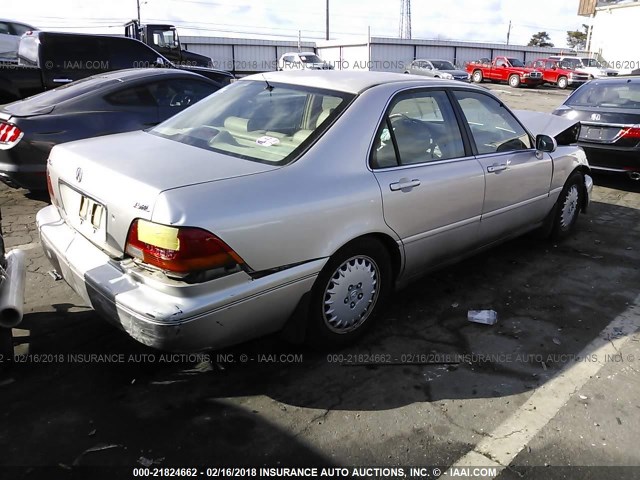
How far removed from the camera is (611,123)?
7020 millimetres

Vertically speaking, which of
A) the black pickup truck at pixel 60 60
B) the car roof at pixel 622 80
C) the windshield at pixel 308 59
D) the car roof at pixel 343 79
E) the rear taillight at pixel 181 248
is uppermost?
the windshield at pixel 308 59

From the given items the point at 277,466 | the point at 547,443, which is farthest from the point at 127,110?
the point at 547,443

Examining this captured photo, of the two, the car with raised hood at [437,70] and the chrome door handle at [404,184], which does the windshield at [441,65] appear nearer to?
the car with raised hood at [437,70]

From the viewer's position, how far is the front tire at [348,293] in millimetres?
2924

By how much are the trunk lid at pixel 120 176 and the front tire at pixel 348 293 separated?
70 centimetres

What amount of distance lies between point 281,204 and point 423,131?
4.56 feet

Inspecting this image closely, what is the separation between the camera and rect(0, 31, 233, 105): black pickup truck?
29.9 feet

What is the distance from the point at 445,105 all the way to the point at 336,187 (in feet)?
4.41

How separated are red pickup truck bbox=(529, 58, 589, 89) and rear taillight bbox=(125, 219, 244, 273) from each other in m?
33.4

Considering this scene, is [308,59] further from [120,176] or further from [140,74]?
[120,176]

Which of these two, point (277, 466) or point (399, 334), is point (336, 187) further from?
point (277, 466)

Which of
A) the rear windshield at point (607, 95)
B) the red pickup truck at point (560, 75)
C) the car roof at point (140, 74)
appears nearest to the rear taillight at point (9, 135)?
the car roof at point (140, 74)

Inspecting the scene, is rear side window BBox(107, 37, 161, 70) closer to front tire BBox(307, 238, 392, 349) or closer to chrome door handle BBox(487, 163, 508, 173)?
chrome door handle BBox(487, 163, 508, 173)

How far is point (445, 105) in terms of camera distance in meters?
3.68
